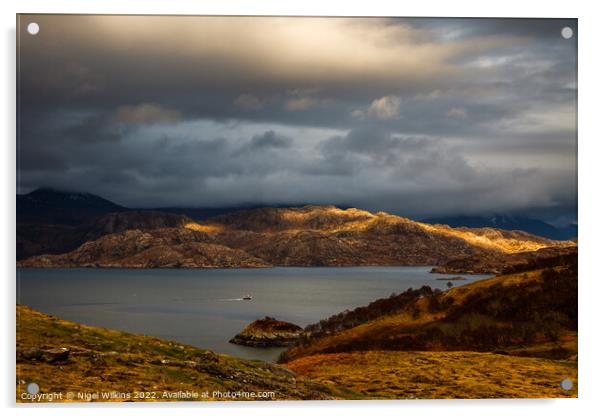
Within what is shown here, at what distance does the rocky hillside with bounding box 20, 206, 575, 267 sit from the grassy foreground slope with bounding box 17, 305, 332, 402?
1660 millimetres

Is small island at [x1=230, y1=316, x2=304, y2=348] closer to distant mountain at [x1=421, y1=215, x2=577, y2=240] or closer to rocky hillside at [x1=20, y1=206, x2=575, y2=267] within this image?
rocky hillside at [x1=20, y1=206, x2=575, y2=267]

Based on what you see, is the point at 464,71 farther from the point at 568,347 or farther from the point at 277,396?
the point at 277,396

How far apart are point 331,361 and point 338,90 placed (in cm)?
534

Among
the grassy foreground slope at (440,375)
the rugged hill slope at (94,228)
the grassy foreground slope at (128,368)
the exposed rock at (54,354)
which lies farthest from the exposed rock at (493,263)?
the exposed rock at (54,354)

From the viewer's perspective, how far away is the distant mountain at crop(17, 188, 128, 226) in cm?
1153

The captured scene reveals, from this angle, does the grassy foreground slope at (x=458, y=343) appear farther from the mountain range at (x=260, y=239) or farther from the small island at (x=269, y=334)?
the mountain range at (x=260, y=239)

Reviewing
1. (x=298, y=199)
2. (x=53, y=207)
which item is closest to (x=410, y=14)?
(x=298, y=199)

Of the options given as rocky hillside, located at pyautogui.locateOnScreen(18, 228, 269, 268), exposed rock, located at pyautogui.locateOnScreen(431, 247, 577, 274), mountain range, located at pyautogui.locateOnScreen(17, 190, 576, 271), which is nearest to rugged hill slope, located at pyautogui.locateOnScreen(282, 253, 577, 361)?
exposed rock, located at pyautogui.locateOnScreen(431, 247, 577, 274)

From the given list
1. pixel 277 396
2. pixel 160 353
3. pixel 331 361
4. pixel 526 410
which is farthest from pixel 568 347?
pixel 160 353

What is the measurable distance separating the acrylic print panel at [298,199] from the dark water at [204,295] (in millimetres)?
44

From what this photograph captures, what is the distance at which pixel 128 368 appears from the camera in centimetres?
1135

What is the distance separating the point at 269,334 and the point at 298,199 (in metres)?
2.72

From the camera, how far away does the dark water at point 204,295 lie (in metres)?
11.9

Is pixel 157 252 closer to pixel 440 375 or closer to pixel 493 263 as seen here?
pixel 440 375
